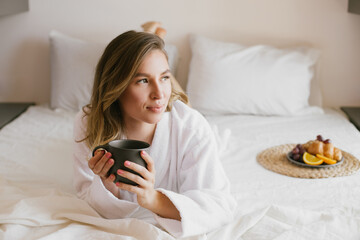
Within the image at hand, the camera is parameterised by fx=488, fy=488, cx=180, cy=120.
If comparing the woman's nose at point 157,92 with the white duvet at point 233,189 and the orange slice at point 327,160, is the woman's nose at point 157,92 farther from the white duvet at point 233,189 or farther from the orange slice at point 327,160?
the orange slice at point 327,160

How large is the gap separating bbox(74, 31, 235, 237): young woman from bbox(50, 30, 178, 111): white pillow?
1.15 metres

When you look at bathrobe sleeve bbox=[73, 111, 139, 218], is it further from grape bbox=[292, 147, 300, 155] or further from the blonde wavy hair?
grape bbox=[292, 147, 300, 155]

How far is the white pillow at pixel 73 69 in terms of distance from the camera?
2.70m

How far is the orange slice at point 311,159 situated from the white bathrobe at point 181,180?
573mm

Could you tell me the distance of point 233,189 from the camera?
1687mm

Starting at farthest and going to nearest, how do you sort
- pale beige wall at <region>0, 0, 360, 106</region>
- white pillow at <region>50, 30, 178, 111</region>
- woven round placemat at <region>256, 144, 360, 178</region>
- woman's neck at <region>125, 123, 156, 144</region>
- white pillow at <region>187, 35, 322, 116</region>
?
pale beige wall at <region>0, 0, 360, 106</region>, white pillow at <region>50, 30, 178, 111</region>, white pillow at <region>187, 35, 322, 116</region>, woven round placemat at <region>256, 144, 360, 178</region>, woman's neck at <region>125, 123, 156, 144</region>

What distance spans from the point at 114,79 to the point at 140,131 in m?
0.20

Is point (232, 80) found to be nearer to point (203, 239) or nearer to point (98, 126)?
point (98, 126)

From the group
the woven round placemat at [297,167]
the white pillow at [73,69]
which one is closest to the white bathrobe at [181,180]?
the woven round placemat at [297,167]

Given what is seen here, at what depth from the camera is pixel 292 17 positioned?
9.23ft

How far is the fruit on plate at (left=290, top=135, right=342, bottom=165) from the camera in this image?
188 centimetres

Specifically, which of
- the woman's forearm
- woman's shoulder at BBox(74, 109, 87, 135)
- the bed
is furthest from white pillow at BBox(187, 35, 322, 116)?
the woman's forearm

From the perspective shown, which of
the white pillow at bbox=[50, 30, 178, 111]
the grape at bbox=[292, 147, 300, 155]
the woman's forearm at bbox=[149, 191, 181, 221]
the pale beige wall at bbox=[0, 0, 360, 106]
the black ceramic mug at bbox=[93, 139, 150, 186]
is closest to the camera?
the black ceramic mug at bbox=[93, 139, 150, 186]

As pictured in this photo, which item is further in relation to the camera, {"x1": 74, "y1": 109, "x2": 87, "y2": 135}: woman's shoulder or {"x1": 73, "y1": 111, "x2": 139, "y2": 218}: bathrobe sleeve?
{"x1": 74, "y1": 109, "x2": 87, "y2": 135}: woman's shoulder
